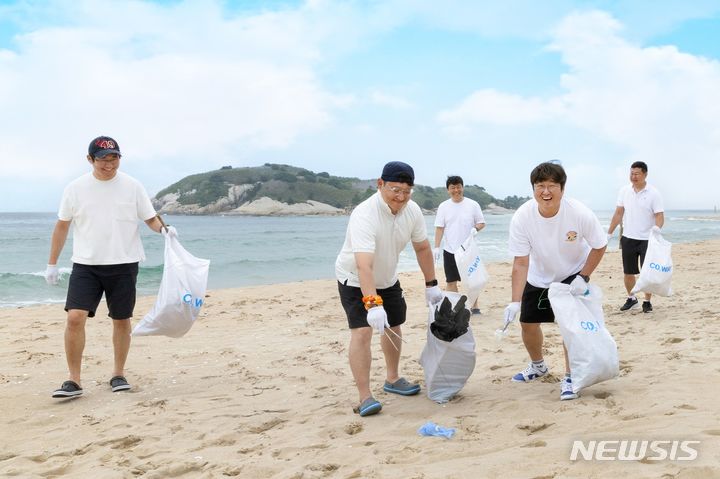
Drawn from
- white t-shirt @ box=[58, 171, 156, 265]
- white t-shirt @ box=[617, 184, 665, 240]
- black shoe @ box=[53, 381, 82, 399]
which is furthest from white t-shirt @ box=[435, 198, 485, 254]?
black shoe @ box=[53, 381, 82, 399]

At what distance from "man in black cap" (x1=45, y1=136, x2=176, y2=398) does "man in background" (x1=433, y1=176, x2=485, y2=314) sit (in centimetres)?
346

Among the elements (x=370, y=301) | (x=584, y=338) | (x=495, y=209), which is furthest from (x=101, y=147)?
(x=495, y=209)

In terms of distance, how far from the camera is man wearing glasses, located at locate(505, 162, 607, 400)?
339 cm

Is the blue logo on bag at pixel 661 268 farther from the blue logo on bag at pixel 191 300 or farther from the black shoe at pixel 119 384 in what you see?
the black shoe at pixel 119 384

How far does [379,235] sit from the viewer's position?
3.40 m

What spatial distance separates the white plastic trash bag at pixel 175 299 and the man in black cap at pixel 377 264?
1261 millimetres

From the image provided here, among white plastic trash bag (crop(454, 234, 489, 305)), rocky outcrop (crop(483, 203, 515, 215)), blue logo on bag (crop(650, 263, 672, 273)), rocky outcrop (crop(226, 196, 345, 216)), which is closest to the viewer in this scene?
blue logo on bag (crop(650, 263, 672, 273))

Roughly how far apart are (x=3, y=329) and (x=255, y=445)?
5241 mm

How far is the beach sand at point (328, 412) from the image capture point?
262cm

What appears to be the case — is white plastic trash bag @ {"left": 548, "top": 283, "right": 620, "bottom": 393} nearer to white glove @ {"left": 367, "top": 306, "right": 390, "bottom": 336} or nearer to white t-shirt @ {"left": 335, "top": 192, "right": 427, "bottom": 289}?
white t-shirt @ {"left": 335, "top": 192, "right": 427, "bottom": 289}

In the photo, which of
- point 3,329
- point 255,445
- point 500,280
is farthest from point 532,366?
point 500,280

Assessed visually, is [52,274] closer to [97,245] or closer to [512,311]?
[97,245]

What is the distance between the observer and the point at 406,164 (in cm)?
338

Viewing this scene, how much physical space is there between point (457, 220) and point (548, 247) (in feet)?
9.79
